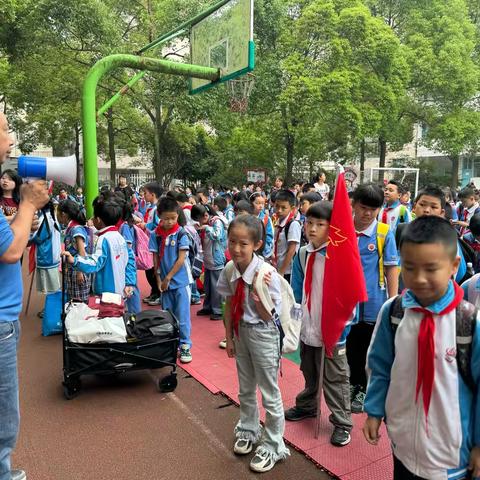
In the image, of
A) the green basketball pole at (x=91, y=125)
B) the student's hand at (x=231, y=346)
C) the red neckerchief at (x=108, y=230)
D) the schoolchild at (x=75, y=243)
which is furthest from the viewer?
the green basketball pole at (x=91, y=125)

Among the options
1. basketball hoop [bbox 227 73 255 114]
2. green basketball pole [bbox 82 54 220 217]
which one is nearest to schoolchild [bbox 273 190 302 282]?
green basketball pole [bbox 82 54 220 217]

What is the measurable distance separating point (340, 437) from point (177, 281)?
208 centimetres

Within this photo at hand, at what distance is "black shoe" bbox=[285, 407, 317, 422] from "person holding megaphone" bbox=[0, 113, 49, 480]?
191 centimetres

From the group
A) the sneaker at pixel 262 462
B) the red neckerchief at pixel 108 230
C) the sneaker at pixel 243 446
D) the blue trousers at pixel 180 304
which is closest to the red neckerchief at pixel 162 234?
the blue trousers at pixel 180 304

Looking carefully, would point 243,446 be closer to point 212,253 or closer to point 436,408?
point 436,408

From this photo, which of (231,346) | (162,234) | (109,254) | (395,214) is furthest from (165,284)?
(395,214)

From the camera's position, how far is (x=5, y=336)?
217 centimetres

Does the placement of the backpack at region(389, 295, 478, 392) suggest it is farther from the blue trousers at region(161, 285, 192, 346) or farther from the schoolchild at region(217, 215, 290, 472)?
the blue trousers at region(161, 285, 192, 346)

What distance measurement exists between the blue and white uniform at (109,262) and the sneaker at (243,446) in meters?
1.90

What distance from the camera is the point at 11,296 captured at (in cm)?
220

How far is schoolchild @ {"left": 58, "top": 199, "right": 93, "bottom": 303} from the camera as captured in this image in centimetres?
506

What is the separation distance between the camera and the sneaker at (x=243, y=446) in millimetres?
3023

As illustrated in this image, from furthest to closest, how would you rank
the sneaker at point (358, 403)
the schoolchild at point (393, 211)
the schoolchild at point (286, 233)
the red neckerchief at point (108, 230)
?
the schoolchild at point (393, 211)
the schoolchild at point (286, 233)
the red neckerchief at point (108, 230)
the sneaker at point (358, 403)

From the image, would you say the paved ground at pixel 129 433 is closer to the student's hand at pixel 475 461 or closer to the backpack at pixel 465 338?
the student's hand at pixel 475 461
